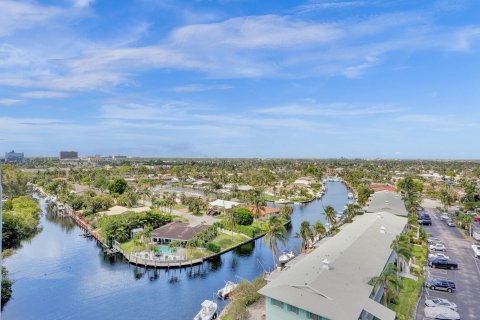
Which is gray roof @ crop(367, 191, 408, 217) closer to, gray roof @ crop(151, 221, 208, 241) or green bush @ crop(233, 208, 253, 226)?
green bush @ crop(233, 208, 253, 226)

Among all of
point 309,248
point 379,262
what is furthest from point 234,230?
point 379,262

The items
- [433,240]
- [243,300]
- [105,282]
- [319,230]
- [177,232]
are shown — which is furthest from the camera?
[319,230]

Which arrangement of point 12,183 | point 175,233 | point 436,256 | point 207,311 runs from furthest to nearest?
1. point 12,183
2. point 175,233
3. point 436,256
4. point 207,311


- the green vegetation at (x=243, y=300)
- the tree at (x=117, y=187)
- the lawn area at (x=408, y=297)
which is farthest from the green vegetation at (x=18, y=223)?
the lawn area at (x=408, y=297)

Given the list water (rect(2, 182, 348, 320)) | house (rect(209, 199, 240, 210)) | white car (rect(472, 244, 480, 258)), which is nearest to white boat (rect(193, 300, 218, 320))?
water (rect(2, 182, 348, 320))

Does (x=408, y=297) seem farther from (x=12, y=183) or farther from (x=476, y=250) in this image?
(x=12, y=183)

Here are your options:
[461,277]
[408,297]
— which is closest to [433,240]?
[461,277]

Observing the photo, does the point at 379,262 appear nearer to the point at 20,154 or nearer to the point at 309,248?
the point at 309,248

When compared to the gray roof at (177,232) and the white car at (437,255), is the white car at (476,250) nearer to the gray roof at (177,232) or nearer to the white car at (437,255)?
the white car at (437,255)

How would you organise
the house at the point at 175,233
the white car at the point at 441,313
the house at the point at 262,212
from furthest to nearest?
the house at the point at 262,212 → the house at the point at 175,233 → the white car at the point at 441,313
